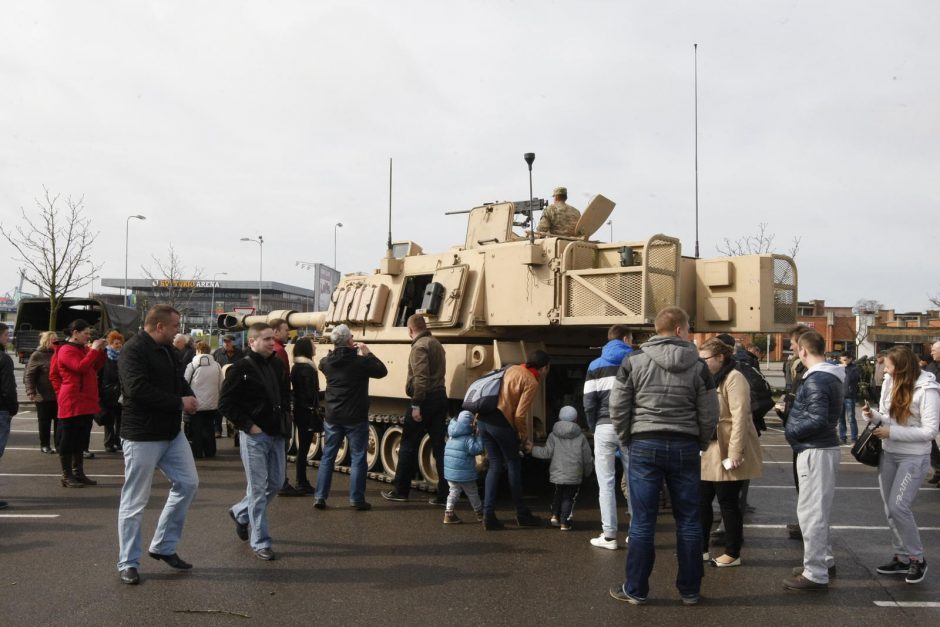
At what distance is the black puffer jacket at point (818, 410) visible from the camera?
5316mm

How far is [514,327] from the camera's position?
9.41m

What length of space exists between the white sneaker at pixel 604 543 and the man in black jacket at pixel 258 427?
2619 mm

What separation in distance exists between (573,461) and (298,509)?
283 centimetres

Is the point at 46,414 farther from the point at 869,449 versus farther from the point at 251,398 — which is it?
the point at 869,449

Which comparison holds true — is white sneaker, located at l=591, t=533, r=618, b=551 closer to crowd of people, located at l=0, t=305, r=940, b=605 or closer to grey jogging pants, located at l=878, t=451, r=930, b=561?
crowd of people, located at l=0, t=305, r=940, b=605

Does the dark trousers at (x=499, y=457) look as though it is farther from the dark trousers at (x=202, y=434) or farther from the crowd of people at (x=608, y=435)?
the dark trousers at (x=202, y=434)

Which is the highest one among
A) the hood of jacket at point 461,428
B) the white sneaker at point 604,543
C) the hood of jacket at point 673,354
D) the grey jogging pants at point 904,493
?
the hood of jacket at point 673,354

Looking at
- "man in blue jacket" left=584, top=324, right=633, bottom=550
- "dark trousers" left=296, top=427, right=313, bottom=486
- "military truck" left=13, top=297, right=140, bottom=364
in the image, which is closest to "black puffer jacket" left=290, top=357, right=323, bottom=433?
"dark trousers" left=296, top=427, right=313, bottom=486

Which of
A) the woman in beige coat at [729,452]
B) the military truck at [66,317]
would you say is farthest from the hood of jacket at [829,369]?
the military truck at [66,317]

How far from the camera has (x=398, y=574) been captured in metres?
5.75

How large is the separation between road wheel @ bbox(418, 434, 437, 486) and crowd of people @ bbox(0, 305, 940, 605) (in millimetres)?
445

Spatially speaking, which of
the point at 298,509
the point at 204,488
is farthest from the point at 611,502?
the point at 204,488

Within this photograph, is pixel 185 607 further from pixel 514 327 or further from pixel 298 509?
pixel 514 327

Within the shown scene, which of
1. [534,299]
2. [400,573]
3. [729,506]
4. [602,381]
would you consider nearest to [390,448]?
[534,299]
